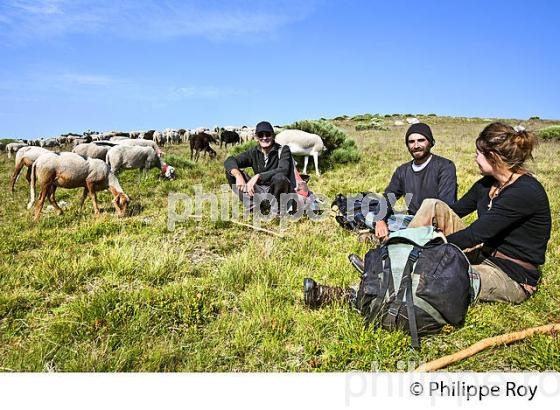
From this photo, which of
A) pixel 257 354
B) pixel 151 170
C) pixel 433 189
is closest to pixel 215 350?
pixel 257 354

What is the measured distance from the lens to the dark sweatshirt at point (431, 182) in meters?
4.49


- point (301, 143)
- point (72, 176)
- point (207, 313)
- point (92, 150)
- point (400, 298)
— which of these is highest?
point (301, 143)

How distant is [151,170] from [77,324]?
10.4 metres

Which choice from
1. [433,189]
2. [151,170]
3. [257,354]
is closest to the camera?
[257,354]

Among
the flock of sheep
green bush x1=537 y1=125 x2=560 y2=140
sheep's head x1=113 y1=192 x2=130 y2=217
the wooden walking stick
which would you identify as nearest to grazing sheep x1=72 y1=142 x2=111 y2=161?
the flock of sheep

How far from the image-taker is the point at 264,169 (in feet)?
22.6

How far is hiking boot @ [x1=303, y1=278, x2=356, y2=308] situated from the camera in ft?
10.2

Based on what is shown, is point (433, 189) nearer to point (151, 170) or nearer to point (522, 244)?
point (522, 244)

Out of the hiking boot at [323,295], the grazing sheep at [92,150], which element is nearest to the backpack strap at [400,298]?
the hiking boot at [323,295]

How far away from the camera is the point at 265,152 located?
22.5 ft

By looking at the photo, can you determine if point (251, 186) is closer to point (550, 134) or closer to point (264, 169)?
point (264, 169)

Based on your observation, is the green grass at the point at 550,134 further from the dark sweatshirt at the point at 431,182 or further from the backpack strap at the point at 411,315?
the backpack strap at the point at 411,315

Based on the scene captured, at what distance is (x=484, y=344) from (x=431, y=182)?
251 cm

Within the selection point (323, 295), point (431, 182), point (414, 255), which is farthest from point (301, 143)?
point (414, 255)
